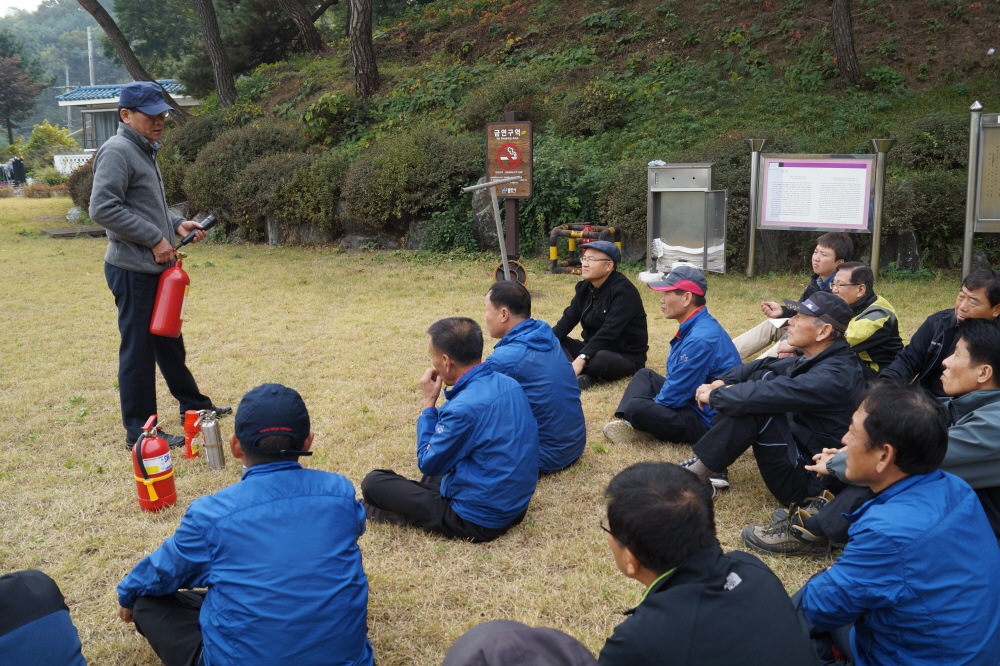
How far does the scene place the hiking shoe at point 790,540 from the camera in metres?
3.43

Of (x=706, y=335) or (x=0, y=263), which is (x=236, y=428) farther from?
(x=0, y=263)

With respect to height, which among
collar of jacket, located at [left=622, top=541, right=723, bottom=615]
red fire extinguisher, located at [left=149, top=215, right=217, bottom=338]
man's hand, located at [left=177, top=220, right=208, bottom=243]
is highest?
man's hand, located at [left=177, top=220, right=208, bottom=243]

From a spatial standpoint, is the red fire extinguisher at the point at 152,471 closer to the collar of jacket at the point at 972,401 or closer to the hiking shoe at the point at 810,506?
the hiking shoe at the point at 810,506

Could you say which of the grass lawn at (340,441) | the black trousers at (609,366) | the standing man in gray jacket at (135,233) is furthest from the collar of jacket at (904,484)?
the standing man in gray jacket at (135,233)

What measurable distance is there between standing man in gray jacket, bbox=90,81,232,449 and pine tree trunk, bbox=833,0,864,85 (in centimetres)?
1242

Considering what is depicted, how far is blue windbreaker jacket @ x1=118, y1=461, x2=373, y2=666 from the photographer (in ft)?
7.48

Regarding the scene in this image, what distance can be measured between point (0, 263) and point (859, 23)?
1677 cm

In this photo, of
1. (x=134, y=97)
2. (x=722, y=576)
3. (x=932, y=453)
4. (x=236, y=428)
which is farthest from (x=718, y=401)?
(x=134, y=97)

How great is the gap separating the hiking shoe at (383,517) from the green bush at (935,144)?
31.8 feet

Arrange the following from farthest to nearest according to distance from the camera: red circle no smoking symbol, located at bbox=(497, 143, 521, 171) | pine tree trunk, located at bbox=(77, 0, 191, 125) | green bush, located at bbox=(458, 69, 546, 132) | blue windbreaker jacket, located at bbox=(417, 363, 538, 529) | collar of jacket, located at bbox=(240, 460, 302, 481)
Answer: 1. pine tree trunk, located at bbox=(77, 0, 191, 125)
2. green bush, located at bbox=(458, 69, 546, 132)
3. red circle no smoking symbol, located at bbox=(497, 143, 521, 171)
4. blue windbreaker jacket, located at bbox=(417, 363, 538, 529)
5. collar of jacket, located at bbox=(240, 460, 302, 481)

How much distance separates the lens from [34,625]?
1.95 m

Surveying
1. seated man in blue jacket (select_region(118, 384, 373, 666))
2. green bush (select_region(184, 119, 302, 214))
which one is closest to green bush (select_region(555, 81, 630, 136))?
green bush (select_region(184, 119, 302, 214))

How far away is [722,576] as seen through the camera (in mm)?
1873

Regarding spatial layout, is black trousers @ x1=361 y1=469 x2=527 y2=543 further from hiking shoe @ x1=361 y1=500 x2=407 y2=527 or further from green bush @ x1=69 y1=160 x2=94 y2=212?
green bush @ x1=69 y1=160 x2=94 y2=212
